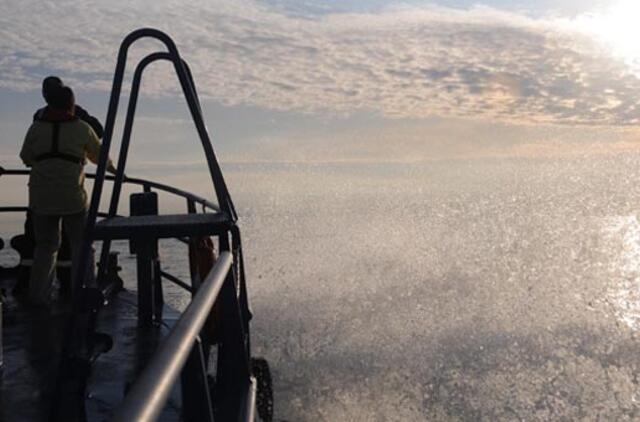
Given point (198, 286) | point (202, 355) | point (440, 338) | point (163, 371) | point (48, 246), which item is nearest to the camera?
point (163, 371)

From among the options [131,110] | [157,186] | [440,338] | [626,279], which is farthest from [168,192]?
[626,279]

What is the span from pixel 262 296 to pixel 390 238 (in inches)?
1415

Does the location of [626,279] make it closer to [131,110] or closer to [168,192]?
[168,192]

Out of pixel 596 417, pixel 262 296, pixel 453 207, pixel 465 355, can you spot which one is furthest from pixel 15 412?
pixel 453 207

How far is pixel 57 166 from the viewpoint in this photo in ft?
18.2

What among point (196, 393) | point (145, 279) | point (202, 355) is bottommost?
point (145, 279)

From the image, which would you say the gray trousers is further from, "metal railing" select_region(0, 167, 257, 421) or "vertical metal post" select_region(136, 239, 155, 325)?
"metal railing" select_region(0, 167, 257, 421)

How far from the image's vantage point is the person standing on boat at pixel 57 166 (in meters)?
5.37

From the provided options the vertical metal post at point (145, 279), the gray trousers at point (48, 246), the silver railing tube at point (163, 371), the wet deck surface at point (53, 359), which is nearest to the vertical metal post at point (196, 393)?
the silver railing tube at point (163, 371)

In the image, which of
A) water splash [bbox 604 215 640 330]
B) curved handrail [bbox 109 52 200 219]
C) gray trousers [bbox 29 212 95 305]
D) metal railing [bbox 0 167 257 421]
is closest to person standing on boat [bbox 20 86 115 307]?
gray trousers [bbox 29 212 95 305]

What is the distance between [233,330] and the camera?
3.13 metres

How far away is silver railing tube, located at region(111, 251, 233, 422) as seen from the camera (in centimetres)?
123

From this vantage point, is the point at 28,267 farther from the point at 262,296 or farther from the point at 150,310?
the point at 262,296

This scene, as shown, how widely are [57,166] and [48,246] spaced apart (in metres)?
0.78
